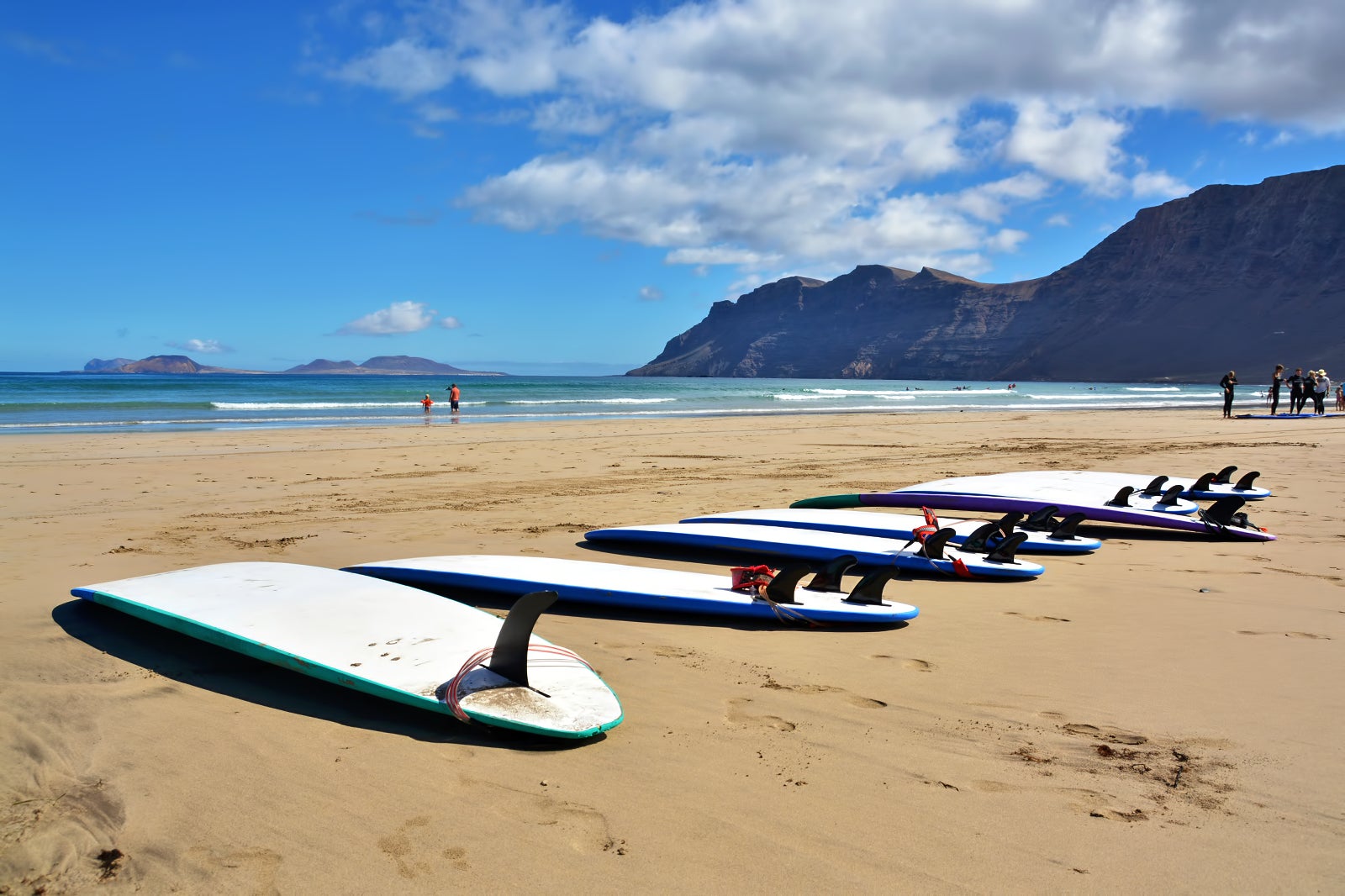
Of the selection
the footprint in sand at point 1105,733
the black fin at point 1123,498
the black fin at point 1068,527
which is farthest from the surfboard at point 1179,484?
the footprint in sand at point 1105,733

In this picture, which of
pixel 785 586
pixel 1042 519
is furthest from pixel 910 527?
pixel 785 586

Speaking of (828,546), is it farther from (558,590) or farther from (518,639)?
(518,639)

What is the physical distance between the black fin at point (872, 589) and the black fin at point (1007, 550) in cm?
131

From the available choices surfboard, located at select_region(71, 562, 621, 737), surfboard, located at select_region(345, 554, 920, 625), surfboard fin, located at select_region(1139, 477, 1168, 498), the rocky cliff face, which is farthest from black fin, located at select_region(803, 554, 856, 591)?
the rocky cliff face

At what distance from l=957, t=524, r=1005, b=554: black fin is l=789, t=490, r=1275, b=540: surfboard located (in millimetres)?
788

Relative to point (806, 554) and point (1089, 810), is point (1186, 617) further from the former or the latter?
point (1089, 810)

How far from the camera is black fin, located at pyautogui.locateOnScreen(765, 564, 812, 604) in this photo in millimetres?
4051

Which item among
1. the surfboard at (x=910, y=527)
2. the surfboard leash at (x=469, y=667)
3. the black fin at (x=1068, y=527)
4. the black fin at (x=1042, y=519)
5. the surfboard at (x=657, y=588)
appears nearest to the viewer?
the surfboard leash at (x=469, y=667)

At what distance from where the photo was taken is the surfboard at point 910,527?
5551 mm

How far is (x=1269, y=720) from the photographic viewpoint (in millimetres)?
2834

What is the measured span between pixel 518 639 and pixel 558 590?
4.54 feet

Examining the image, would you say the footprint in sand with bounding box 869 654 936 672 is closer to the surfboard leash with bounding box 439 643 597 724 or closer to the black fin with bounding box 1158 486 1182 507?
the surfboard leash with bounding box 439 643 597 724

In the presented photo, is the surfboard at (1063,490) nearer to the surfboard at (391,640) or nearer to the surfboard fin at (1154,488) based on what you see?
the surfboard fin at (1154,488)

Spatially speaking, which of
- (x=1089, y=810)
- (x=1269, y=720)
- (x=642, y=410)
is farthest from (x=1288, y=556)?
(x=642, y=410)
